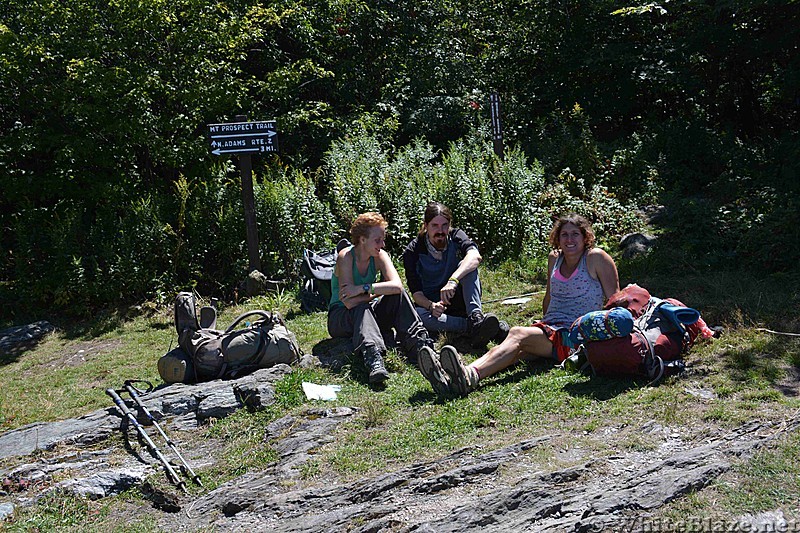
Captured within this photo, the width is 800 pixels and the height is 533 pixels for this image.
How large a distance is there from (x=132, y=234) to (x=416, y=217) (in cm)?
357

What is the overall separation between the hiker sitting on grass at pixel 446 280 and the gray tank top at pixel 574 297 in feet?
2.09

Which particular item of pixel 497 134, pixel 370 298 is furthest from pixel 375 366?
pixel 497 134

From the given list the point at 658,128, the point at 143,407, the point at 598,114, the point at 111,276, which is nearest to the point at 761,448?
the point at 143,407

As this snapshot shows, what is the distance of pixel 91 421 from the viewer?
567 cm

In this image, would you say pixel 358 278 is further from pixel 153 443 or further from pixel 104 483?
pixel 104 483

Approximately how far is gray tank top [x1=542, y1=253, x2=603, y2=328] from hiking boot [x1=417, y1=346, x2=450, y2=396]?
1.01 m

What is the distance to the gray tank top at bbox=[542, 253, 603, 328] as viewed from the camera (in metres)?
5.94

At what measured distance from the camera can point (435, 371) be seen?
5.54 metres

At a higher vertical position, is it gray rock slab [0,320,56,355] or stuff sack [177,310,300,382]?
stuff sack [177,310,300,382]

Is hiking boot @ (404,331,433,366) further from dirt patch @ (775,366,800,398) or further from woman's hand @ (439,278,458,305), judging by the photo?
dirt patch @ (775,366,800,398)

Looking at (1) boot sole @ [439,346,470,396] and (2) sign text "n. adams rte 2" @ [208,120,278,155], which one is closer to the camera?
(1) boot sole @ [439,346,470,396]

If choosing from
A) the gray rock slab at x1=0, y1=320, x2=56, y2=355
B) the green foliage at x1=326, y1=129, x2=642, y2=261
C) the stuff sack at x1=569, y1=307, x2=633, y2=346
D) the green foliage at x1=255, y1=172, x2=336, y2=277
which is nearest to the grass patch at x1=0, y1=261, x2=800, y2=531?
the stuff sack at x1=569, y1=307, x2=633, y2=346

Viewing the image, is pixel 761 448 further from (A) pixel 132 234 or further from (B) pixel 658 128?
(B) pixel 658 128

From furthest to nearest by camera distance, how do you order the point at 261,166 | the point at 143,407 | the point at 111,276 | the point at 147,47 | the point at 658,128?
1. the point at 658,128
2. the point at 261,166
3. the point at 147,47
4. the point at 111,276
5. the point at 143,407
